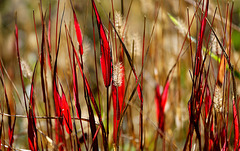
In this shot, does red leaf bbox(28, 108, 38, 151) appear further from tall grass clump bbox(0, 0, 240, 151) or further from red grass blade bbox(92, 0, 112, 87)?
red grass blade bbox(92, 0, 112, 87)

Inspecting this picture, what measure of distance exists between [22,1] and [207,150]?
1783mm

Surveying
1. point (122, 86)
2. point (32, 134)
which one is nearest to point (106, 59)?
point (122, 86)

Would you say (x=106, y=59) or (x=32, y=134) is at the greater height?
(x=106, y=59)

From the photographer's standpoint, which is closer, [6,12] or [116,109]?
[116,109]

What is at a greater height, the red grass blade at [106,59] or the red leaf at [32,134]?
the red grass blade at [106,59]

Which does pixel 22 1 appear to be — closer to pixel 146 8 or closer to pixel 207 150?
pixel 146 8

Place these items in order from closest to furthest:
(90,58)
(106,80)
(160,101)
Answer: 1. (106,80)
2. (160,101)
3. (90,58)

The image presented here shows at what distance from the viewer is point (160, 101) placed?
761mm

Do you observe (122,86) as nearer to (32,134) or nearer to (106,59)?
(106,59)

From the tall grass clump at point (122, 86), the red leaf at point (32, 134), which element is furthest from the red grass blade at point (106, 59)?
the red leaf at point (32, 134)

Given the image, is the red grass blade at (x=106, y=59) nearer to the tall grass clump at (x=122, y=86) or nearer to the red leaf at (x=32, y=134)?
the tall grass clump at (x=122, y=86)

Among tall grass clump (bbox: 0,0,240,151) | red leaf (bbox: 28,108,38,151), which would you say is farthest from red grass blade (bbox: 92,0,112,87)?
red leaf (bbox: 28,108,38,151)

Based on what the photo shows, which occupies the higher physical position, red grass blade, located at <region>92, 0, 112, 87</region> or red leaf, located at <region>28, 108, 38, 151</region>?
red grass blade, located at <region>92, 0, 112, 87</region>

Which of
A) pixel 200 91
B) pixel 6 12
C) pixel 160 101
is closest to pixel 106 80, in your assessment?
pixel 200 91
